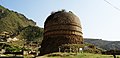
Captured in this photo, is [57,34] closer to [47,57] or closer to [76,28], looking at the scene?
[76,28]

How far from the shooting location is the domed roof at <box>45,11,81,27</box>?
2552cm

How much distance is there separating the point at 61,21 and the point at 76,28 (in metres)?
2.25

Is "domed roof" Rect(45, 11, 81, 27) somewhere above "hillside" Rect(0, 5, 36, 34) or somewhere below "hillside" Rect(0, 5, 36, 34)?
below

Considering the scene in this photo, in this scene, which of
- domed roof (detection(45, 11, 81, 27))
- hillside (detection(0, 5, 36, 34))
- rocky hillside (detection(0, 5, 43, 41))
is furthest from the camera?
hillside (detection(0, 5, 36, 34))

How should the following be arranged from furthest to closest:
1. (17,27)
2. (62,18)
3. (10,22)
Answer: (17,27) → (10,22) → (62,18)

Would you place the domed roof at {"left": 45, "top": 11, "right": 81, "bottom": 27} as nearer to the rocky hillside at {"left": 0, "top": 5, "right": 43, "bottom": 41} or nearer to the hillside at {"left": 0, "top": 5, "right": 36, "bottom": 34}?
the rocky hillside at {"left": 0, "top": 5, "right": 43, "bottom": 41}

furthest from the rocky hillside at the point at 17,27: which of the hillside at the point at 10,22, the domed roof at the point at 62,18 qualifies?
the domed roof at the point at 62,18

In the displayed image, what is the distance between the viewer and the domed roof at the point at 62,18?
2552cm

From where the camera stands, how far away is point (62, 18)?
84.1 ft

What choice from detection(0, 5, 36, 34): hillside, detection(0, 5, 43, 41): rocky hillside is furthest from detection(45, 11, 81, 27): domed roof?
detection(0, 5, 36, 34): hillside

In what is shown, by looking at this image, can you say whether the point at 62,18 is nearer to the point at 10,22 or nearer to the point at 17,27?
the point at 10,22

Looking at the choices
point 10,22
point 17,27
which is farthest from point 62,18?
point 17,27

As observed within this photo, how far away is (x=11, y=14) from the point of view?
12125cm

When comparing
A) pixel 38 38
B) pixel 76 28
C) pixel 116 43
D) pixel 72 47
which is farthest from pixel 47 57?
pixel 38 38
